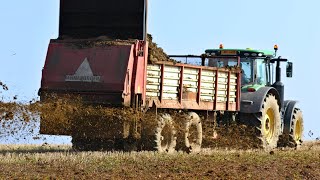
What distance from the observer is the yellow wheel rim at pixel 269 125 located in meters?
19.9

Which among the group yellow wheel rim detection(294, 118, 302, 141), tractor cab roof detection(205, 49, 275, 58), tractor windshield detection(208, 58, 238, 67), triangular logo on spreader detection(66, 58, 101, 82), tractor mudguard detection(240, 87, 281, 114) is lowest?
yellow wheel rim detection(294, 118, 302, 141)

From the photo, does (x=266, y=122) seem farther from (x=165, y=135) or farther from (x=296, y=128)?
(x=165, y=135)

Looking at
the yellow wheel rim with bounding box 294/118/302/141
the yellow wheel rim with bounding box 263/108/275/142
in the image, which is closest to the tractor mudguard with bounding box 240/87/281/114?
the yellow wheel rim with bounding box 263/108/275/142

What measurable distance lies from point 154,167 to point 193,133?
5.12m

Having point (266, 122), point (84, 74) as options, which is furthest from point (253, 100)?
point (84, 74)

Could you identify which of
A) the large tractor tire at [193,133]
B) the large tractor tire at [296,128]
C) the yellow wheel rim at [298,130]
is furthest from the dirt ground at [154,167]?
the yellow wheel rim at [298,130]

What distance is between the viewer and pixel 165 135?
1614 centimetres

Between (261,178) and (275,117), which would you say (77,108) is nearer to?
(261,178)

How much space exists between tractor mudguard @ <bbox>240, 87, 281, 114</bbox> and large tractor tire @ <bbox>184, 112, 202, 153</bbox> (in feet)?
7.91

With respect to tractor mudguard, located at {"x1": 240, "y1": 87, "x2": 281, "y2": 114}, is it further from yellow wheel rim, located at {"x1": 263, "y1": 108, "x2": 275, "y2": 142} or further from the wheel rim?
the wheel rim

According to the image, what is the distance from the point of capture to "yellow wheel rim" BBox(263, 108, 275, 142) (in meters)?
19.9

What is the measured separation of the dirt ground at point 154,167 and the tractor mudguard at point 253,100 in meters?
3.91

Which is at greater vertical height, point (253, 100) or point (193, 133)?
point (253, 100)

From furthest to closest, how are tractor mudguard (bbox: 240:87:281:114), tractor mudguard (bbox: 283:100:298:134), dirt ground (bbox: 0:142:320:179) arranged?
tractor mudguard (bbox: 283:100:298:134), tractor mudguard (bbox: 240:87:281:114), dirt ground (bbox: 0:142:320:179)
